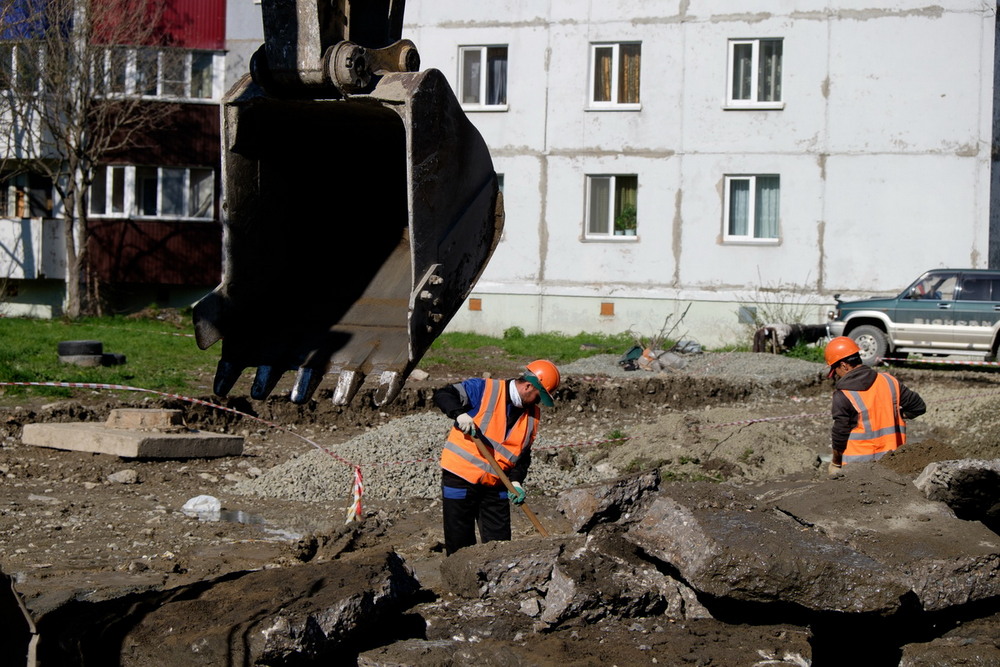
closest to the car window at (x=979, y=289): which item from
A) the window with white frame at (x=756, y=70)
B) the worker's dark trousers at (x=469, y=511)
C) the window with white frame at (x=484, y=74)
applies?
the window with white frame at (x=756, y=70)

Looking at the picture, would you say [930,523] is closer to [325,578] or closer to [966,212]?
Result: [325,578]

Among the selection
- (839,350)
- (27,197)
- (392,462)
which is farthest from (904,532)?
(27,197)

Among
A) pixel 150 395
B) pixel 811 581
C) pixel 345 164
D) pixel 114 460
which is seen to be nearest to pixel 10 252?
pixel 150 395

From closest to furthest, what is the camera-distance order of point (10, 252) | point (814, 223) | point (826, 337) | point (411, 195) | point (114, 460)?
point (411, 195) → point (114, 460) → point (826, 337) → point (814, 223) → point (10, 252)

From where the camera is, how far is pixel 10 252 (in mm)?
23578

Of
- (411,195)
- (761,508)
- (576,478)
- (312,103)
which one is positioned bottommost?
(576,478)

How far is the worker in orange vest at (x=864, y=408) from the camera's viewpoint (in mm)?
7348

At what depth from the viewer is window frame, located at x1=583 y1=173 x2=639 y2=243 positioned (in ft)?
69.3

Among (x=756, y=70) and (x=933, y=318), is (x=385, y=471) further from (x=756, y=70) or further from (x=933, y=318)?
(x=756, y=70)

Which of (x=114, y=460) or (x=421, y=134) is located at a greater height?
(x=421, y=134)

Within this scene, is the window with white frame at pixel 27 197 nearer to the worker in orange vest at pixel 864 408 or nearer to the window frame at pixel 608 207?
the window frame at pixel 608 207

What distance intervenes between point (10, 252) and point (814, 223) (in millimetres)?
16384

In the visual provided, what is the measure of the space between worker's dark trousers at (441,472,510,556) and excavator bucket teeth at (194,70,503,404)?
67.9 inches

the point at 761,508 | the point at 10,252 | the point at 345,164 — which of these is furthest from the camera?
the point at 10,252
